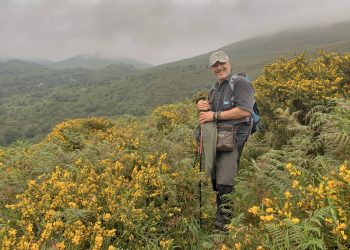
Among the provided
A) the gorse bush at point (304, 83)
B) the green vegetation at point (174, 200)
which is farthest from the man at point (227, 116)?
the gorse bush at point (304, 83)

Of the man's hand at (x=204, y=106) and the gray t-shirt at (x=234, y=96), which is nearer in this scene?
the gray t-shirt at (x=234, y=96)

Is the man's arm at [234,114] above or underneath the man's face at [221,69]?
underneath

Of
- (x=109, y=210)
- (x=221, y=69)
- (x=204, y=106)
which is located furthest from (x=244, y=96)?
(x=109, y=210)

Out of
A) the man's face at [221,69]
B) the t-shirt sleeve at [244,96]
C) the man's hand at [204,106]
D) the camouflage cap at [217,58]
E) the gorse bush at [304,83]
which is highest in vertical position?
the camouflage cap at [217,58]

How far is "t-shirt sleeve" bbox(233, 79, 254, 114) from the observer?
459 centimetres

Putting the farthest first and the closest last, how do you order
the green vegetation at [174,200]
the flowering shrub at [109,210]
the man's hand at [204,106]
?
the man's hand at [204,106], the flowering shrub at [109,210], the green vegetation at [174,200]

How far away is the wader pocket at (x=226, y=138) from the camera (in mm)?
4629

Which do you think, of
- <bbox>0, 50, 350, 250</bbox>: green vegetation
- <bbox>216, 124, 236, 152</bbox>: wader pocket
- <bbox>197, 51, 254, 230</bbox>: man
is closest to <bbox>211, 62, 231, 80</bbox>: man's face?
<bbox>197, 51, 254, 230</bbox>: man

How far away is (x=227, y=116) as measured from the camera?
15.3 ft

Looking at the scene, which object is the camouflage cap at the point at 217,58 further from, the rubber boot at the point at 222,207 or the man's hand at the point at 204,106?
the rubber boot at the point at 222,207

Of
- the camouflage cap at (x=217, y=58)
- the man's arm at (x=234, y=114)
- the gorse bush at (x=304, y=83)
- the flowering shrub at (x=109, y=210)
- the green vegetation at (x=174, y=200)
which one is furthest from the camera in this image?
the gorse bush at (x=304, y=83)

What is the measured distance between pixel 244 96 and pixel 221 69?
1.51ft

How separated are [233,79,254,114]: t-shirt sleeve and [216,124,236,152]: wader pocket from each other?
0.30 meters

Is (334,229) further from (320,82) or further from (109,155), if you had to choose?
(320,82)
